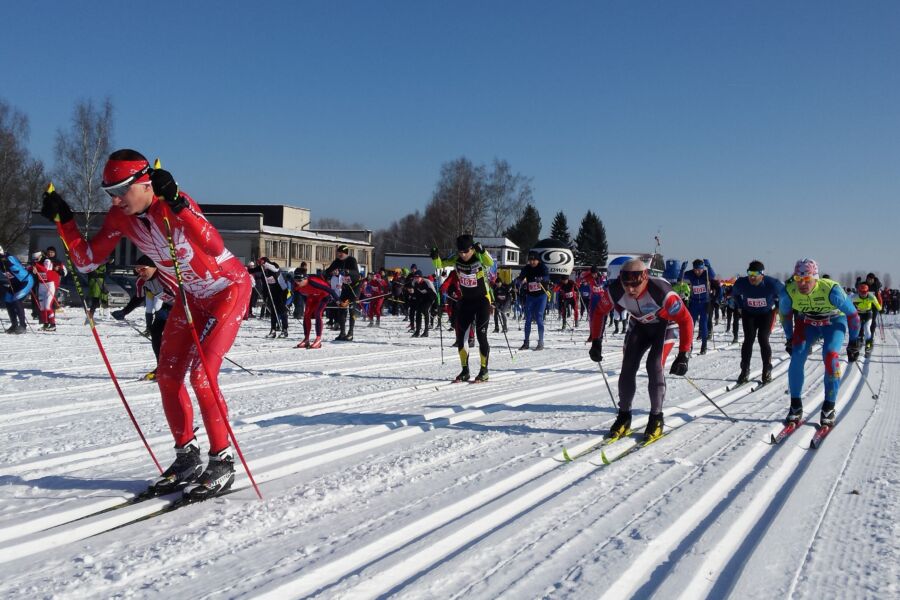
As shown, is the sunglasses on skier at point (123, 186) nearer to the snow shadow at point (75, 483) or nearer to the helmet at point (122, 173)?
the helmet at point (122, 173)

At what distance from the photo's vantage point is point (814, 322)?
23.0ft

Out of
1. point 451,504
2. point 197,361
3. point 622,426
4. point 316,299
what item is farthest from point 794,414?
point 316,299

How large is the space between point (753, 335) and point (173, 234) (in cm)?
880

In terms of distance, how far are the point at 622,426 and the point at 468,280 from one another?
394 centimetres

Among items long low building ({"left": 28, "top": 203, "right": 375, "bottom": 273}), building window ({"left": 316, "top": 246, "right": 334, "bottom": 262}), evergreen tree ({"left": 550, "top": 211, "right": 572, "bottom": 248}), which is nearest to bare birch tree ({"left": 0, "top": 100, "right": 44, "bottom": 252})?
long low building ({"left": 28, "top": 203, "right": 375, "bottom": 273})

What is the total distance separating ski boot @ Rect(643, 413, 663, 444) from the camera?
19.2ft

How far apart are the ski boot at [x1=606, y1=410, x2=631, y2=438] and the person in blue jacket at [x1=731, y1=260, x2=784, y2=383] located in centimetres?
470

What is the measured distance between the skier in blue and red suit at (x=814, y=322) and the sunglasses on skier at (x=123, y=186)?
5.65m

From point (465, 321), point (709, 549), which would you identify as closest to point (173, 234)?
point (709, 549)

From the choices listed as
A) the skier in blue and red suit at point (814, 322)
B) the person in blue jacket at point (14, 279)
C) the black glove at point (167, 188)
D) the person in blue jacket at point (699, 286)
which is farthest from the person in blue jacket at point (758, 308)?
the person in blue jacket at point (14, 279)

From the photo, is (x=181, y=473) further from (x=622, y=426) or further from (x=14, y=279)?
(x=14, y=279)

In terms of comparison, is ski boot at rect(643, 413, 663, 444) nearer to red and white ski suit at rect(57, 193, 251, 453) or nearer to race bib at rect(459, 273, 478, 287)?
red and white ski suit at rect(57, 193, 251, 453)

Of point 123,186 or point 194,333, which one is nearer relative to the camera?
point 123,186

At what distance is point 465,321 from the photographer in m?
9.48
